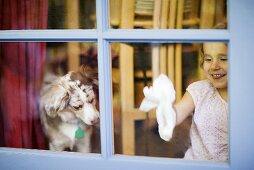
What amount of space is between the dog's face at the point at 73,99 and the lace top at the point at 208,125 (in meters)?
0.33

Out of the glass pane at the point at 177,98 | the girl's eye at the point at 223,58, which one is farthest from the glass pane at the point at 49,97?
the girl's eye at the point at 223,58

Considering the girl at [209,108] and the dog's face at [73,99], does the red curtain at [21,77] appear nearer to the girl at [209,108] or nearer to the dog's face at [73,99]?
the dog's face at [73,99]

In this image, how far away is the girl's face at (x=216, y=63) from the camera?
1296 mm

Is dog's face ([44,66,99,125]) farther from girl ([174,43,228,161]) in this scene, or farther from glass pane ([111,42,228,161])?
girl ([174,43,228,161])

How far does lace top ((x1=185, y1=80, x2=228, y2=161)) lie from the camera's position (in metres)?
1.34

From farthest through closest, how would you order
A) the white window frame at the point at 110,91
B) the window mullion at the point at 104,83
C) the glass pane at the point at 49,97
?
1. the glass pane at the point at 49,97
2. the window mullion at the point at 104,83
3. the white window frame at the point at 110,91

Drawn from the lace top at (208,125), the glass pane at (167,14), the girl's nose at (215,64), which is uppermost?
the glass pane at (167,14)

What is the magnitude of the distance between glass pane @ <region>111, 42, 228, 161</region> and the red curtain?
296mm

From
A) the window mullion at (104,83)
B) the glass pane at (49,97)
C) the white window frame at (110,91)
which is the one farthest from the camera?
the glass pane at (49,97)

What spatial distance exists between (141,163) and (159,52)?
0.36 metres

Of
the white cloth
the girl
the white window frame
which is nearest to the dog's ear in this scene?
the white window frame

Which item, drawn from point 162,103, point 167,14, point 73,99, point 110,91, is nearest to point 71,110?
point 73,99

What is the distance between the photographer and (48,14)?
146 cm

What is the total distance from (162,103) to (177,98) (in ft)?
0.17
